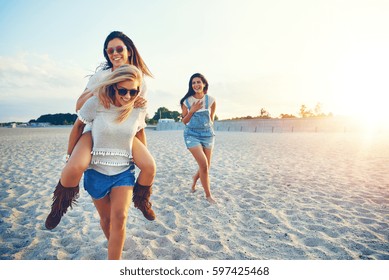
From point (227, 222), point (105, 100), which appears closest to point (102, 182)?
point (105, 100)

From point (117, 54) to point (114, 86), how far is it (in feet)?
1.56

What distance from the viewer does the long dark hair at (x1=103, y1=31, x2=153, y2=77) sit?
2164 mm

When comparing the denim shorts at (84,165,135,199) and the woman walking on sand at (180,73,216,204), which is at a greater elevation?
the woman walking on sand at (180,73,216,204)

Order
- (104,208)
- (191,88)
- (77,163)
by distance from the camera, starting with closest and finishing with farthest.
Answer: (77,163) → (104,208) → (191,88)

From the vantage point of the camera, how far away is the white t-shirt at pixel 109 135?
5.73 ft

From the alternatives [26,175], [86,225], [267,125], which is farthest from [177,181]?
[267,125]

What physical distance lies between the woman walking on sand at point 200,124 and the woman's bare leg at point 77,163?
6.77 ft

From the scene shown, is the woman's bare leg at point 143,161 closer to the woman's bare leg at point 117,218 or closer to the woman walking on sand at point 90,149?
the woman walking on sand at point 90,149

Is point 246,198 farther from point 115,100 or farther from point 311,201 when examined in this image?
point 115,100

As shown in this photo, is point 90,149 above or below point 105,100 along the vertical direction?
below

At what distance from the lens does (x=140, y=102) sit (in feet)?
6.27

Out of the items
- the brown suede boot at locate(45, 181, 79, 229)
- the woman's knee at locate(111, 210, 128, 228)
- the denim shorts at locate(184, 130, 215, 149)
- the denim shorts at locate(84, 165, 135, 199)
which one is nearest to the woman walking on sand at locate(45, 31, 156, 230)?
the brown suede boot at locate(45, 181, 79, 229)

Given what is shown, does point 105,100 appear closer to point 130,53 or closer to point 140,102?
point 140,102

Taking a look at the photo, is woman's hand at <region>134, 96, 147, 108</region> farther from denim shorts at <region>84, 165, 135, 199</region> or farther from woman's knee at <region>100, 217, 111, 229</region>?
woman's knee at <region>100, 217, 111, 229</region>
